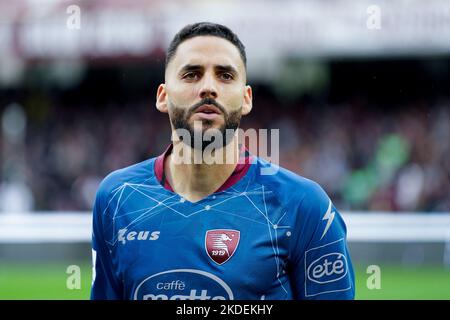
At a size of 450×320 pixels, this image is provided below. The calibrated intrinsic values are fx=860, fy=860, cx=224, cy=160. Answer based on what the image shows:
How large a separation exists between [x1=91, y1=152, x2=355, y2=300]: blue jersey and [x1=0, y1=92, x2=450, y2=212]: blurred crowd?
12.1 meters

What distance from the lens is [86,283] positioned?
11.6 metres

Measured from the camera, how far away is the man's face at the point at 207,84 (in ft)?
10.8

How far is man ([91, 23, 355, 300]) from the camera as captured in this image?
10.8ft

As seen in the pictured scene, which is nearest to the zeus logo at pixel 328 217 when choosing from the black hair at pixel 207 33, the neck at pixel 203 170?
the neck at pixel 203 170

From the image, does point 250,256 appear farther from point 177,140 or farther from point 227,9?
point 227,9

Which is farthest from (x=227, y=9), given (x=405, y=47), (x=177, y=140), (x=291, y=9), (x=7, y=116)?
(x=177, y=140)

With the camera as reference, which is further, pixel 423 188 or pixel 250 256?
pixel 423 188

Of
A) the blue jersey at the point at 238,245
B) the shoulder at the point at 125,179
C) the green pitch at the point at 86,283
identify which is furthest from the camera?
the green pitch at the point at 86,283

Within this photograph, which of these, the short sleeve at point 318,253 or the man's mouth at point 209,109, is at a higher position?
the man's mouth at point 209,109

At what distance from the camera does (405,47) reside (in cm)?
1916

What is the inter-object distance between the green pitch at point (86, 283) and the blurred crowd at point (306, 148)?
2644 millimetres

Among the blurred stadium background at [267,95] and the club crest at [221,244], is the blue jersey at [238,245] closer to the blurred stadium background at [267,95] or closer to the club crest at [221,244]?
the club crest at [221,244]

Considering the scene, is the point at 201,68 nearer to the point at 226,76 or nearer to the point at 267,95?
the point at 226,76
